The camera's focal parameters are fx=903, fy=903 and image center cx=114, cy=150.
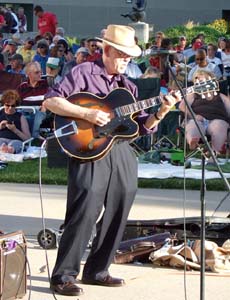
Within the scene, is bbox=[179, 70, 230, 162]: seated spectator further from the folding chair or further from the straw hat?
the straw hat

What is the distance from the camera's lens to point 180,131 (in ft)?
43.5

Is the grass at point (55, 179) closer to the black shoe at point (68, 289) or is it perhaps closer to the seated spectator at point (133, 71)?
the seated spectator at point (133, 71)

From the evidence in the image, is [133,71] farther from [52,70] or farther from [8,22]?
[8,22]

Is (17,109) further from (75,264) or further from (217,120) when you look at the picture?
(75,264)

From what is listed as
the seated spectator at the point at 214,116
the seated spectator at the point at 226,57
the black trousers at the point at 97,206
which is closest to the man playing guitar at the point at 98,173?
the black trousers at the point at 97,206

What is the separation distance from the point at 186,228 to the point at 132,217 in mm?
1655

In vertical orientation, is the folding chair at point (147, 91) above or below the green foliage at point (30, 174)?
above

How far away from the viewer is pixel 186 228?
294 inches

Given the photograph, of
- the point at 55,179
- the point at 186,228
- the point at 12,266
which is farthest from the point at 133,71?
the point at 12,266

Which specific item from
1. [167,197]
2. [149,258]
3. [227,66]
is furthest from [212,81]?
[227,66]

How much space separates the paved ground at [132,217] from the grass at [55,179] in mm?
200

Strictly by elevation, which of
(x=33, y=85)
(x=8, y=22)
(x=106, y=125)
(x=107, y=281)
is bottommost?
(x=107, y=281)

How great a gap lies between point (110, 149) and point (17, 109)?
773 centimetres

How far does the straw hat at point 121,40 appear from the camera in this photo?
20.0ft
